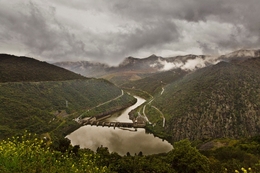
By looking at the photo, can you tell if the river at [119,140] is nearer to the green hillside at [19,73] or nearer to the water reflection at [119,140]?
the water reflection at [119,140]

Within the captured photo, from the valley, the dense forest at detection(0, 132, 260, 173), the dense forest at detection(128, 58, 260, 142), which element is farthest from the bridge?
the dense forest at detection(0, 132, 260, 173)

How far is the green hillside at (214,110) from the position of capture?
11625 cm

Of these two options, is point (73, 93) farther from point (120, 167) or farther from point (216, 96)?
point (120, 167)

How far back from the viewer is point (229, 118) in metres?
123

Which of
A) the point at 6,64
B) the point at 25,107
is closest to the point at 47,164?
the point at 25,107

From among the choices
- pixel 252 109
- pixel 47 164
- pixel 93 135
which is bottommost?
pixel 93 135

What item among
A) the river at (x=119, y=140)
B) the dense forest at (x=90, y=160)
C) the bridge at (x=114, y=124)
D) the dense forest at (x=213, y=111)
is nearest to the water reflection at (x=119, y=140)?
the river at (x=119, y=140)

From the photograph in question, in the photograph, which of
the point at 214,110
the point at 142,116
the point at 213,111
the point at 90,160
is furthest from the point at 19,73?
the point at 90,160

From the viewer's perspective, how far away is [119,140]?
109125mm

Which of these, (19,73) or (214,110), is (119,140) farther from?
(19,73)

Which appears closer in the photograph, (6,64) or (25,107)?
(25,107)

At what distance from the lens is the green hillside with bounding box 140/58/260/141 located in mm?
116250

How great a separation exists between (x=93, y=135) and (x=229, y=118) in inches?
2994

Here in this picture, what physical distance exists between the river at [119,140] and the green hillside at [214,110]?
407 inches
